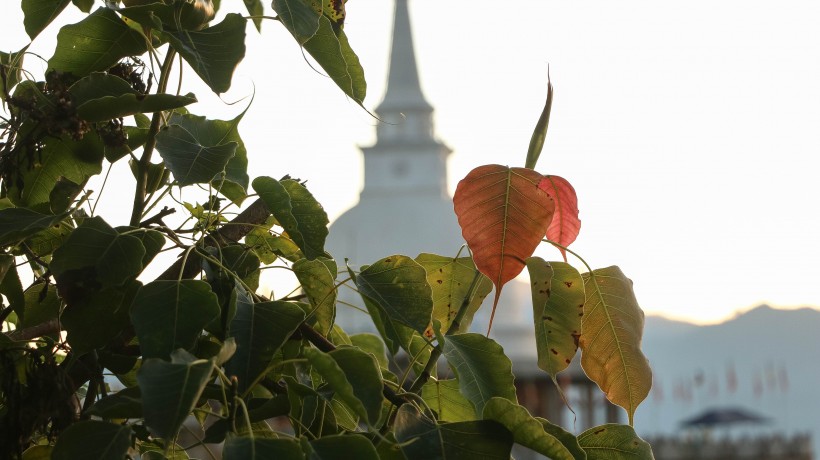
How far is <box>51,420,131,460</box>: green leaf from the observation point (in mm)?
399

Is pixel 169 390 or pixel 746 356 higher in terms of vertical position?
pixel 746 356

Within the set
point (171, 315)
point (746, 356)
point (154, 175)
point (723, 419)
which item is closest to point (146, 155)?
point (154, 175)

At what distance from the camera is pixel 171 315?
425mm

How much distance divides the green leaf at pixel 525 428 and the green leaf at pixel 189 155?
15 centimetres

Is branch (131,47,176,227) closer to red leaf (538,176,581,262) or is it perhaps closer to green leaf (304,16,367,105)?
green leaf (304,16,367,105)

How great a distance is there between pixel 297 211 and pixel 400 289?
63 millimetres

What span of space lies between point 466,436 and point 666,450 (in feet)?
38.8

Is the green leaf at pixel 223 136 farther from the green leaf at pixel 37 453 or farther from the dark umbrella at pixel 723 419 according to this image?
the dark umbrella at pixel 723 419

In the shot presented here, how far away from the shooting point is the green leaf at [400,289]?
470 millimetres

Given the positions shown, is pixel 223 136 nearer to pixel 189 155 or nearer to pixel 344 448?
pixel 189 155

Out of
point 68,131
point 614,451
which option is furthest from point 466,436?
point 68,131

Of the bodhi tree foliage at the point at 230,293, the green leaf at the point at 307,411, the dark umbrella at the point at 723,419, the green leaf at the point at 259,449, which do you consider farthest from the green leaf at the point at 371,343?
the dark umbrella at the point at 723,419

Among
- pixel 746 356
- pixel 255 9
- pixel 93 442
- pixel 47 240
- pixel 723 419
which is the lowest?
pixel 93 442

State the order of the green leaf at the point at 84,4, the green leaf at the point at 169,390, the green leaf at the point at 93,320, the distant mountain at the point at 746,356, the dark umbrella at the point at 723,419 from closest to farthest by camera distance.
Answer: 1. the green leaf at the point at 169,390
2. the green leaf at the point at 93,320
3. the green leaf at the point at 84,4
4. the dark umbrella at the point at 723,419
5. the distant mountain at the point at 746,356
